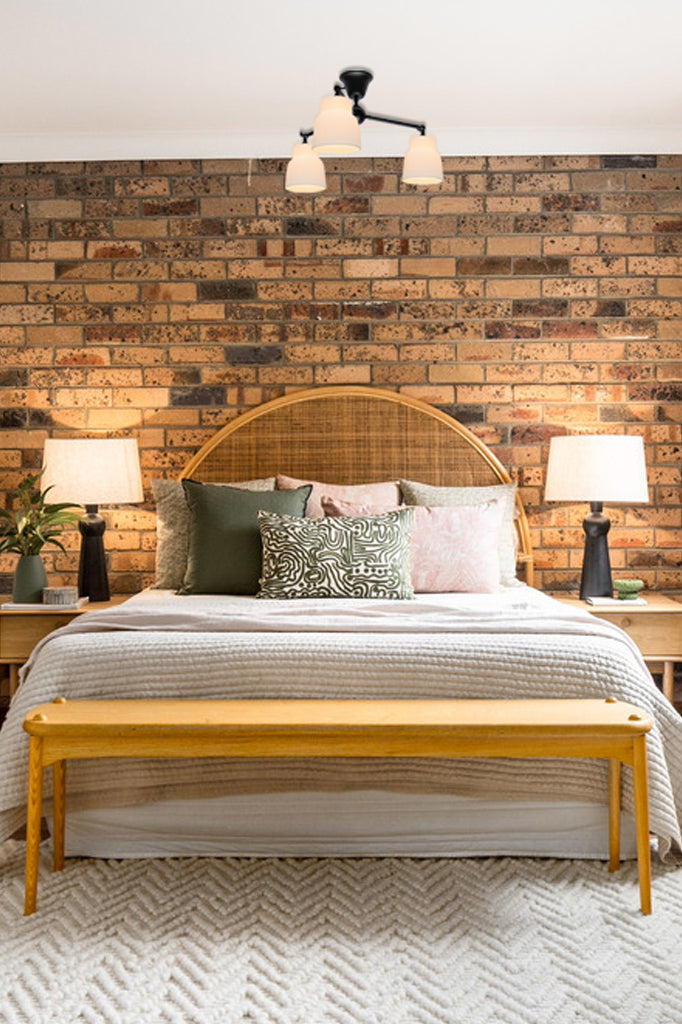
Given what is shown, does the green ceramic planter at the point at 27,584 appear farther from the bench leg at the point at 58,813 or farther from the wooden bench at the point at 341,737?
the wooden bench at the point at 341,737

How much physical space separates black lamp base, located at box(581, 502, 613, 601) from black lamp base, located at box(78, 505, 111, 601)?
201 cm

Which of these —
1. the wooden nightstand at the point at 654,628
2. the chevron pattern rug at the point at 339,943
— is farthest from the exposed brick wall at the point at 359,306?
the chevron pattern rug at the point at 339,943

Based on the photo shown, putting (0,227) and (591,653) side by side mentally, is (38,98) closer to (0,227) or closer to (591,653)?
(0,227)

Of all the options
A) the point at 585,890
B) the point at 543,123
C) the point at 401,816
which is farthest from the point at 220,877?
the point at 543,123

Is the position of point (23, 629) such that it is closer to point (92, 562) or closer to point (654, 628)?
point (92, 562)

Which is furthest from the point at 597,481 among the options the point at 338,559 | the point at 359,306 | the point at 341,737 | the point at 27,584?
the point at 27,584

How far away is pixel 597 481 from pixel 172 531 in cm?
177

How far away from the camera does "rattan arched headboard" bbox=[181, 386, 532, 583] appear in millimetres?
4219

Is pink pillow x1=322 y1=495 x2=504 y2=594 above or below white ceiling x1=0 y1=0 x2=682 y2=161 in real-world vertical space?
below

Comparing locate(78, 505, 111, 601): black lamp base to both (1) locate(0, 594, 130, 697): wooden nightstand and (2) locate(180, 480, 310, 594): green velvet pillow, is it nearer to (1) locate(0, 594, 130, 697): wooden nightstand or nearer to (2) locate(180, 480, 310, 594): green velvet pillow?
(1) locate(0, 594, 130, 697): wooden nightstand

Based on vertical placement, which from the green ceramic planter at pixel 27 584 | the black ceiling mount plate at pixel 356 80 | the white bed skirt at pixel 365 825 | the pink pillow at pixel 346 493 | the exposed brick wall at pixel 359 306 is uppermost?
the black ceiling mount plate at pixel 356 80

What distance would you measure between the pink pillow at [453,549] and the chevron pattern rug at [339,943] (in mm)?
1206

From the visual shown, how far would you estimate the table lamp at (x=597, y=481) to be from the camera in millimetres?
3826

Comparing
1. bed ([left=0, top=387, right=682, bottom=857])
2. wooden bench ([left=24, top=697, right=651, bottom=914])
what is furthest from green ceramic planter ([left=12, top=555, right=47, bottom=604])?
wooden bench ([left=24, top=697, right=651, bottom=914])
